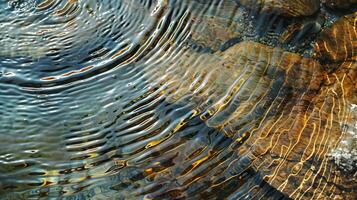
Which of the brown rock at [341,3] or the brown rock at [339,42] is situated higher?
the brown rock at [341,3]

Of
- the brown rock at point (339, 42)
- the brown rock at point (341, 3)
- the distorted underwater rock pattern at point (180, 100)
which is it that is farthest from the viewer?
the brown rock at point (341, 3)

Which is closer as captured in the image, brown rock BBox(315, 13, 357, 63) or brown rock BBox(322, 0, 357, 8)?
brown rock BBox(315, 13, 357, 63)

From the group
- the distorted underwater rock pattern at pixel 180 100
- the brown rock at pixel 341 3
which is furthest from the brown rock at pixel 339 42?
the brown rock at pixel 341 3

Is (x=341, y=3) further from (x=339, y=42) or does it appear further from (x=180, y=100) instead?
(x=180, y=100)

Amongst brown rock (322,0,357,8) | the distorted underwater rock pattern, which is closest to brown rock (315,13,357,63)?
the distorted underwater rock pattern

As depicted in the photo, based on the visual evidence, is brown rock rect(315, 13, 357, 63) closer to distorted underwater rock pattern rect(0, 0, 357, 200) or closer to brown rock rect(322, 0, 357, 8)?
distorted underwater rock pattern rect(0, 0, 357, 200)

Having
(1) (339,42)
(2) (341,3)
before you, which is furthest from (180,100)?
(2) (341,3)

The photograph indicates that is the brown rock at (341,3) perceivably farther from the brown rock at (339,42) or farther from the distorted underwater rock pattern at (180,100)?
the brown rock at (339,42)

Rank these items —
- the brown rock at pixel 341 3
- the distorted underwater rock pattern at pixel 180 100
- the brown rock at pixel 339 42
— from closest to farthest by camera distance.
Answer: the distorted underwater rock pattern at pixel 180 100 → the brown rock at pixel 339 42 → the brown rock at pixel 341 3
